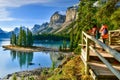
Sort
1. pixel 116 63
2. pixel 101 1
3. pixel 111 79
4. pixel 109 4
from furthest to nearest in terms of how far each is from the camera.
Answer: pixel 101 1 → pixel 109 4 → pixel 116 63 → pixel 111 79

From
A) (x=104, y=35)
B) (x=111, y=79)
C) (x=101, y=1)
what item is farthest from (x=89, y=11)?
(x=111, y=79)

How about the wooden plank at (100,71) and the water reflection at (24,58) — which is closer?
the wooden plank at (100,71)

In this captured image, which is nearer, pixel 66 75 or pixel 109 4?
pixel 66 75

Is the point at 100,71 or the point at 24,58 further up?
the point at 100,71

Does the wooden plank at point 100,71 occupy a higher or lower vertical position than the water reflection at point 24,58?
higher

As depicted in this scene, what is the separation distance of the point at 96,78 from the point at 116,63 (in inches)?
107

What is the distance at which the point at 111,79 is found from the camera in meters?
8.56

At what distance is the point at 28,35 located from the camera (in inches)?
7362

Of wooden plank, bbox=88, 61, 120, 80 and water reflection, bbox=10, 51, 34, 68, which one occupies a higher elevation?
wooden plank, bbox=88, 61, 120, 80

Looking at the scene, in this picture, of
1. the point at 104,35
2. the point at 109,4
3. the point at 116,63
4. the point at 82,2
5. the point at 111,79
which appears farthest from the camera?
the point at 82,2

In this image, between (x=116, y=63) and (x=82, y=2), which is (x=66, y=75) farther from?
(x=82, y=2)

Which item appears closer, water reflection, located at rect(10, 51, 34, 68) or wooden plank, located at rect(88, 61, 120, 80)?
wooden plank, located at rect(88, 61, 120, 80)

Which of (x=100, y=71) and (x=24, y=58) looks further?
(x=24, y=58)

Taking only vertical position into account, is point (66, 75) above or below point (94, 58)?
below
